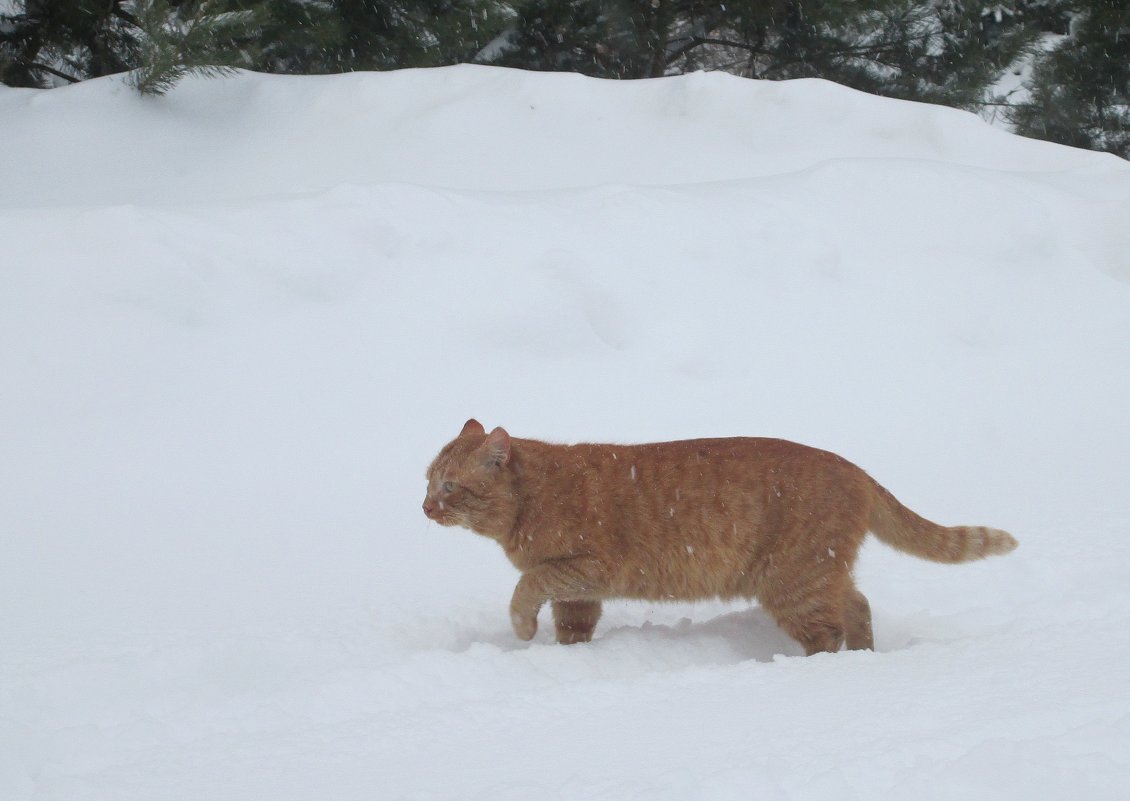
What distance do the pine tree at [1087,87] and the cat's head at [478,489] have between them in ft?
38.6

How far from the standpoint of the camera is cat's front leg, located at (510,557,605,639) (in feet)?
12.6

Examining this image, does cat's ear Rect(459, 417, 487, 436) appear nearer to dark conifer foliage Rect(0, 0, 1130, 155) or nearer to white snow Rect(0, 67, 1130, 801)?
white snow Rect(0, 67, 1130, 801)

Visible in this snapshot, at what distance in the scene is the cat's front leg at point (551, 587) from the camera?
3848 mm

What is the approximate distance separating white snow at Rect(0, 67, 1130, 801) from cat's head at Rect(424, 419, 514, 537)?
41cm

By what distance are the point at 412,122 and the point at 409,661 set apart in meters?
7.16

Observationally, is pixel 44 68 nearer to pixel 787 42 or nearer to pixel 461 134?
pixel 461 134

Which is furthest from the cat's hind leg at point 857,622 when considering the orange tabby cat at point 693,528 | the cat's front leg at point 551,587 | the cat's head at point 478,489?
the cat's head at point 478,489

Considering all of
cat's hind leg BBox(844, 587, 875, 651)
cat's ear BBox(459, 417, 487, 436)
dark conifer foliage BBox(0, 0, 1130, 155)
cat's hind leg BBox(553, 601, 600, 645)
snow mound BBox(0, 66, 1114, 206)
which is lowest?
cat's hind leg BBox(553, 601, 600, 645)

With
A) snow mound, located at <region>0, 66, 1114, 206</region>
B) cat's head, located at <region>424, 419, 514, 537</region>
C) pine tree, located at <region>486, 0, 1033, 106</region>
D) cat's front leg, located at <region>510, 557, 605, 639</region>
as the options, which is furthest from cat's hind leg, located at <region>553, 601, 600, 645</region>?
pine tree, located at <region>486, 0, 1033, 106</region>

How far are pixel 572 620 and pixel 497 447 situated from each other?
73 centimetres

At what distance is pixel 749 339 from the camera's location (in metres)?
7.03

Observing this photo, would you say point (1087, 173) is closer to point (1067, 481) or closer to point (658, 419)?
point (1067, 481)

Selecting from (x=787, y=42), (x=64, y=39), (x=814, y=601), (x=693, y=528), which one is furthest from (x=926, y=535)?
(x=64, y=39)

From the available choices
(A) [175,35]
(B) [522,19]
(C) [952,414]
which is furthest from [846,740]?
(B) [522,19]
